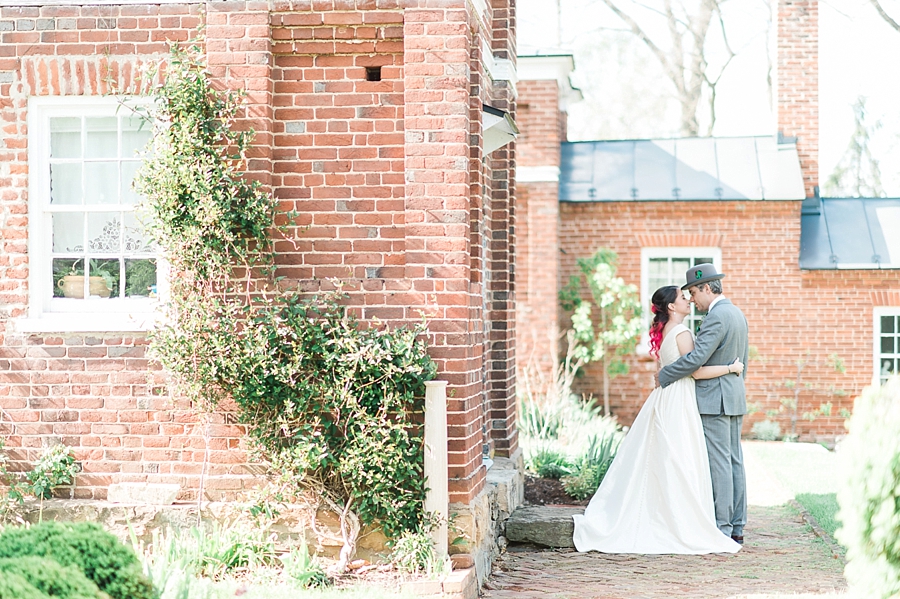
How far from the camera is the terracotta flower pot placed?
6.65 m

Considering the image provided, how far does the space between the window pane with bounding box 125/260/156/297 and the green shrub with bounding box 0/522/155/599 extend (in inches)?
106

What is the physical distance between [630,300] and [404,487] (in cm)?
999

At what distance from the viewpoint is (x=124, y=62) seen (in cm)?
641

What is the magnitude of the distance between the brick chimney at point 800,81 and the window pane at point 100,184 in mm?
12579

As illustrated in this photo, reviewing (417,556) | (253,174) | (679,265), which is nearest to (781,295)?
(679,265)

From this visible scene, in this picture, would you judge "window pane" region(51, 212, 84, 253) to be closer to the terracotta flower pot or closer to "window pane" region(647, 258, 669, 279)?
the terracotta flower pot

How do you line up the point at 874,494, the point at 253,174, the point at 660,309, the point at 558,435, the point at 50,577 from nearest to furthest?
1. the point at 50,577
2. the point at 874,494
3. the point at 253,174
4. the point at 660,309
5. the point at 558,435

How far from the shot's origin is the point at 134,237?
6637 millimetres

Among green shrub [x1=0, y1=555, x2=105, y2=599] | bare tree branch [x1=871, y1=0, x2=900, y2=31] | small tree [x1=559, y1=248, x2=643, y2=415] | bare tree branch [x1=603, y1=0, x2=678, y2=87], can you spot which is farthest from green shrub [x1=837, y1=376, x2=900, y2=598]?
bare tree branch [x1=603, y1=0, x2=678, y2=87]

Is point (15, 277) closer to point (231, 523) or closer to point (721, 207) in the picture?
point (231, 523)

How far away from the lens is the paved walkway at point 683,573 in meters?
6.37

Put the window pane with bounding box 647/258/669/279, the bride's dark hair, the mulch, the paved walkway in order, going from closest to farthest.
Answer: the paved walkway
the bride's dark hair
the mulch
the window pane with bounding box 647/258/669/279

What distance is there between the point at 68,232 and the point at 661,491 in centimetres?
500

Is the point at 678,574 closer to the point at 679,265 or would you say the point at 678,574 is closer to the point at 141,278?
the point at 141,278
